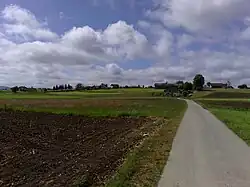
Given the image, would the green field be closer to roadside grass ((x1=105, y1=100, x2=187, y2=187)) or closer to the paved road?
the paved road

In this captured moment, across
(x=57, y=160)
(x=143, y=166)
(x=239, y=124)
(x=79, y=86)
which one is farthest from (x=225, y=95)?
(x=143, y=166)

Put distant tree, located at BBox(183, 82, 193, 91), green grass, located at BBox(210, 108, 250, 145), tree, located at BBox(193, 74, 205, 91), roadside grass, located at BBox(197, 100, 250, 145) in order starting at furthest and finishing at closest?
tree, located at BBox(193, 74, 205, 91) < distant tree, located at BBox(183, 82, 193, 91) < roadside grass, located at BBox(197, 100, 250, 145) < green grass, located at BBox(210, 108, 250, 145)

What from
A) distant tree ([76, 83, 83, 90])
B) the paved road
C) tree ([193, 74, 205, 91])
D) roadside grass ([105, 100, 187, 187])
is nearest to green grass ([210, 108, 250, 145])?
the paved road

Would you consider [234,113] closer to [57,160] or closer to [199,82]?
[57,160]

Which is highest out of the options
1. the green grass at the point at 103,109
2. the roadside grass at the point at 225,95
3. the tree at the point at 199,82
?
the tree at the point at 199,82

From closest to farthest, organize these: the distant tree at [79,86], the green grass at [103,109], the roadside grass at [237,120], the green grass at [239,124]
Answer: the green grass at [239,124] → the roadside grass at [237,120] → the green grass at [103,109] → the distant tree at [79,86]

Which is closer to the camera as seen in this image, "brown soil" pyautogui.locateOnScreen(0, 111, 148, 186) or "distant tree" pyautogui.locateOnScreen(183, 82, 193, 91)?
"brown soil" pyautogui.locateOnScreen(0, 111, 148, 186)

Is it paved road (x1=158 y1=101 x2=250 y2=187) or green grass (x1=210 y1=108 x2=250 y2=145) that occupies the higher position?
paved road (x1=158 y1=101 x2=250 y2=187)

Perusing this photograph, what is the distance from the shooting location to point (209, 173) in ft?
31.6

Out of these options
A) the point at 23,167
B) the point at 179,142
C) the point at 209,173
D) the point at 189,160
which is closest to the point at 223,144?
the point at 179,142

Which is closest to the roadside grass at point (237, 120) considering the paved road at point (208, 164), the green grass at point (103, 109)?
the paved road at point (208, 164)

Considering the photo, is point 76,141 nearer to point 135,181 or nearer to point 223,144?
point 223,144

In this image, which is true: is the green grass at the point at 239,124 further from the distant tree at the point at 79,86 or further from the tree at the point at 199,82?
the distant tree at the point at 79,86

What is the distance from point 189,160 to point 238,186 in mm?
3283
